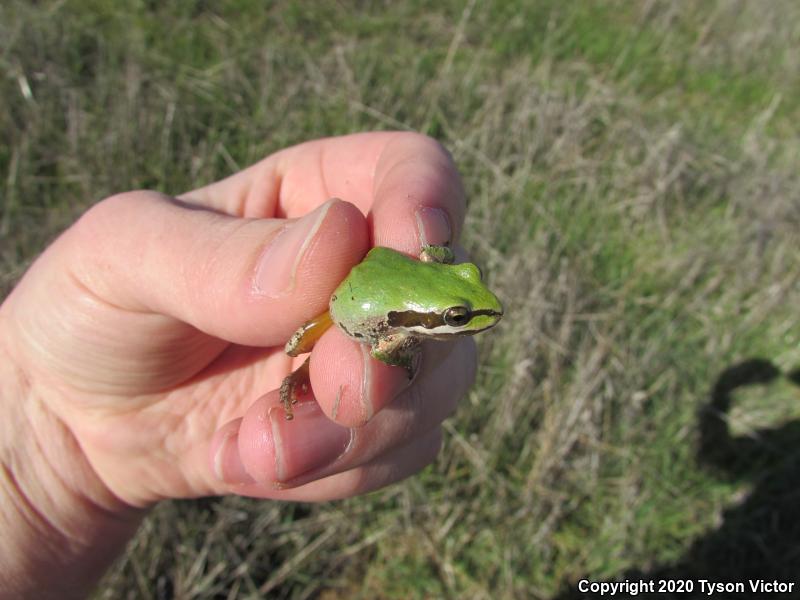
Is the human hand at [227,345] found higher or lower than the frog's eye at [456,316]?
lower

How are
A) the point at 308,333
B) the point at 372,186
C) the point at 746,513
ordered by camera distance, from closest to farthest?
the point at 308,333 < the point at 372,186 < the point at 746,513

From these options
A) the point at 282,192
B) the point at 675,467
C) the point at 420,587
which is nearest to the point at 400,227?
the point at 282,192

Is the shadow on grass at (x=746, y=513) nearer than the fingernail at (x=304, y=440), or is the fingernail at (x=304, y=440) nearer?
the fingernail at (x=304, y=440)

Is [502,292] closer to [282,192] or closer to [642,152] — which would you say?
[282,192]

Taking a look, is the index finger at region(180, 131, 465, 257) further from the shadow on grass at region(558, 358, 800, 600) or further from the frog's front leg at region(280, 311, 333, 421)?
the shadow on grass at region(558, 358, 800, 600)

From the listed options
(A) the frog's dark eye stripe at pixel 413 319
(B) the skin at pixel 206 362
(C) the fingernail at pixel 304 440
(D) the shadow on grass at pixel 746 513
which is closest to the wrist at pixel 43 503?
(B) the skin at pixel 206 362

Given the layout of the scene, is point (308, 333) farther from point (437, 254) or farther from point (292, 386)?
point (437, 254)

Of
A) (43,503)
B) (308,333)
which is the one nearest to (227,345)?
(308,333)

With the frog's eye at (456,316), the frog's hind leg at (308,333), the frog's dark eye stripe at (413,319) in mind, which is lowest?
the frog's hind leg at (308,333)

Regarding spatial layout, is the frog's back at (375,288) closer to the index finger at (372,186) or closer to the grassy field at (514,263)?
the index finger at (372,186)
